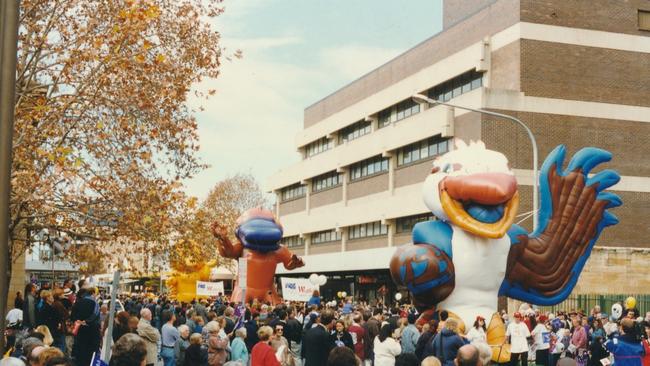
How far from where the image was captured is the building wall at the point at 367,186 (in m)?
51.2

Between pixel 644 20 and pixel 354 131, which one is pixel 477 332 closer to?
pixel 644 20

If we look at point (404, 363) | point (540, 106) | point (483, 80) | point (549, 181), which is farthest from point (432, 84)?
point (404, 363)

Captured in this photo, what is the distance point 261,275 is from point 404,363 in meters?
19.7

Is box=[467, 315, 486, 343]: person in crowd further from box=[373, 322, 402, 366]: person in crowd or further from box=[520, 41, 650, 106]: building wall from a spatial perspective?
box=[520, 41, 650, 106]: building wall

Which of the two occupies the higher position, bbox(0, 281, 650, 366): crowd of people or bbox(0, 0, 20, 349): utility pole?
bbox(0, 0, 20, 349): utility pole

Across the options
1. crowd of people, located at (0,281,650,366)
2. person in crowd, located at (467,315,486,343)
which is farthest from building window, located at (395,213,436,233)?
person in crowd, located at (467,315,486,343)

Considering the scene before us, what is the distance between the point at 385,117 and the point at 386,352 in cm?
4050

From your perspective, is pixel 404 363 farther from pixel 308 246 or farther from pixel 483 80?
pixel 308 246

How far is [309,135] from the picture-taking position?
65.3 meters

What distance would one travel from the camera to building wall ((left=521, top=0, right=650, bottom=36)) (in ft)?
133

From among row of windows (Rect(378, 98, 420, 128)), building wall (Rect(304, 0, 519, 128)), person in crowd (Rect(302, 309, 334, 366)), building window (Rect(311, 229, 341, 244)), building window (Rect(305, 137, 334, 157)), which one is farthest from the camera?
building window (Rect(305, 137, 334, 157))

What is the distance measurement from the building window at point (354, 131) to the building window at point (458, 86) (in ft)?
30.7

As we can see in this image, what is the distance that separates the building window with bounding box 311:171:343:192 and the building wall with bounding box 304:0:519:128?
14.8ft

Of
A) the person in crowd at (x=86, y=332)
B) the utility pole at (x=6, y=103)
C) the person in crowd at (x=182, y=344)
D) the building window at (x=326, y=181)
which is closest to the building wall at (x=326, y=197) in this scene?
the building window at (x=326, y=181)
